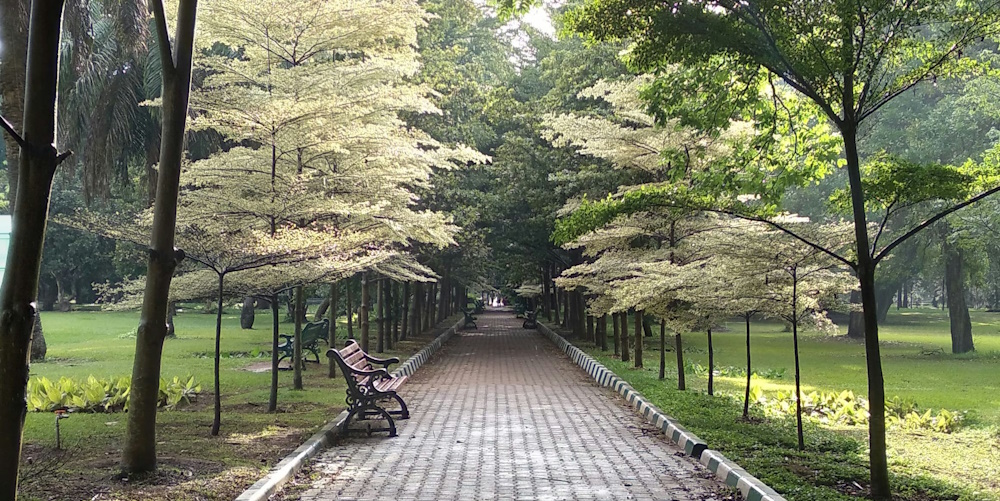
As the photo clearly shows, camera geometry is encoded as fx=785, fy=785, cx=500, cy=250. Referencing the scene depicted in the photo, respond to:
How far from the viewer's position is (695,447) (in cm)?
798

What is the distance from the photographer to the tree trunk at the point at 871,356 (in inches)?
252

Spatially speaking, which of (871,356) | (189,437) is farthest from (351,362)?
(871,356)

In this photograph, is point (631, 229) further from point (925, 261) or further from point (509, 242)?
point (925, 261)

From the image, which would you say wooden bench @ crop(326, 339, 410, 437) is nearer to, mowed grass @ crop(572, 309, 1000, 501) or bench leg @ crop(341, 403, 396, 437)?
bench leg @ crop(341, 403, 396, 437)

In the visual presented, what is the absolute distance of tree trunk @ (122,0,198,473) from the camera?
6418 mm

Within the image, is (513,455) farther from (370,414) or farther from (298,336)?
(298,336)

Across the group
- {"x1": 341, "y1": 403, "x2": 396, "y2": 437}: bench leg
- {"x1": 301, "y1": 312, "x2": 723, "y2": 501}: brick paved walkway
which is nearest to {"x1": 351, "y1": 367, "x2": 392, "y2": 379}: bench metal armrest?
{"x1": 341, "y1": 403, "x2": 396, "y2": 437}: bench leg

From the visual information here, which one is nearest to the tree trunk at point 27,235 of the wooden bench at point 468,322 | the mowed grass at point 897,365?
the mowed grass at point 897,365

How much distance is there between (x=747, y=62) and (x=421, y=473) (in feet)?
15.8

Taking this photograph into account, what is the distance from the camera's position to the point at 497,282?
70500mm

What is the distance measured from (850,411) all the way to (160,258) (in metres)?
9.58

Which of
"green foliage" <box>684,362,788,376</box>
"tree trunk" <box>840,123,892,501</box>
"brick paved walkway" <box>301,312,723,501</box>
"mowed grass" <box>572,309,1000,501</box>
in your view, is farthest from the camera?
"green foliage" <box>684,362,788,376</box>

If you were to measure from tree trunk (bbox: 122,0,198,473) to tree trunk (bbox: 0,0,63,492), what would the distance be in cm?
261

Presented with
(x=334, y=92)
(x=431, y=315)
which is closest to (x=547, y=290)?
(x=431, y=315)
